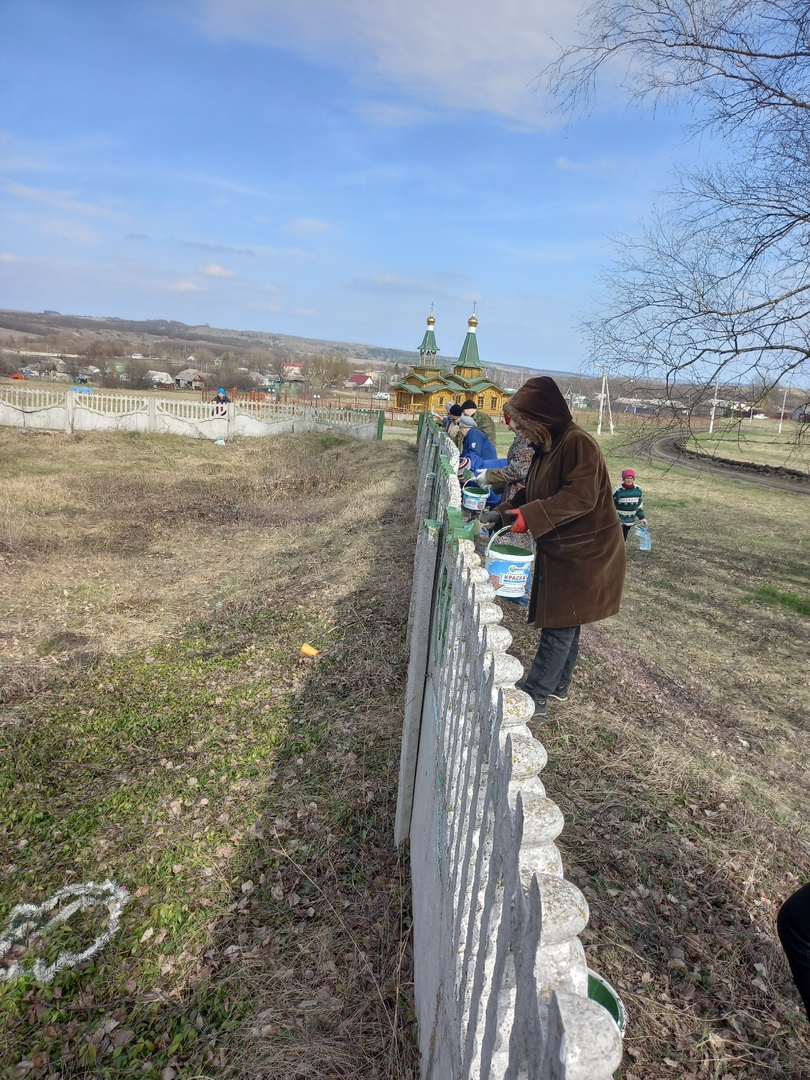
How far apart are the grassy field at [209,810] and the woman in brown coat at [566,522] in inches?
52.7

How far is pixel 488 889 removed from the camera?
Answer: 1116 millimetres

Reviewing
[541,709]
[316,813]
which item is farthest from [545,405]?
[316,813]

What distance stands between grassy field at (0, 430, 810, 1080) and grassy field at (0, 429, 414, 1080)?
0.01m

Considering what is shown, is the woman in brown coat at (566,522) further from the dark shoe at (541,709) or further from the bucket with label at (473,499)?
the bucket with label at (473,499)

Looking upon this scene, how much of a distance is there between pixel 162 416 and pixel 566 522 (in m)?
19.6

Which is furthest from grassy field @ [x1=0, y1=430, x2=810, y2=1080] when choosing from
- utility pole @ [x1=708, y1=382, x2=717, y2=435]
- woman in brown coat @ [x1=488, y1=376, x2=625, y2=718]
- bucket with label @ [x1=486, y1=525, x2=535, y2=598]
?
utility pole @ [x1=708, y1=382, x2=717, y2=435]

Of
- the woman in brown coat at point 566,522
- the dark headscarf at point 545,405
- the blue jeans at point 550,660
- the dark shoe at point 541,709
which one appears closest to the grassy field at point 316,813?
the dark shoe at point 541,709

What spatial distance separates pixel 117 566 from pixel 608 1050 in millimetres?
8175

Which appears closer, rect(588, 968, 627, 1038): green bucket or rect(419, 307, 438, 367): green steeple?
rect(588, 968, 627, 1038): green bucket

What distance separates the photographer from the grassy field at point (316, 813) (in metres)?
2.33

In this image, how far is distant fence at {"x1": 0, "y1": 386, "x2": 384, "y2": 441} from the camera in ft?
64.2

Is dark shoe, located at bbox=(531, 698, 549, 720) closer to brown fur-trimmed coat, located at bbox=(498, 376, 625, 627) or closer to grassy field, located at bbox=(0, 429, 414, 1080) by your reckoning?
brown fur-trimmed coat, located at bbox=(498, 376, 625, 627)

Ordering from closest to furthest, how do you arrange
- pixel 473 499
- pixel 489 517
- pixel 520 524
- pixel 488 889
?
1. pixel 488 889
2. pixel 520 524
3. pixel 489 517
4. pixel 473 499

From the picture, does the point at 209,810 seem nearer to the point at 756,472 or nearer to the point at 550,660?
the point at 550,660
